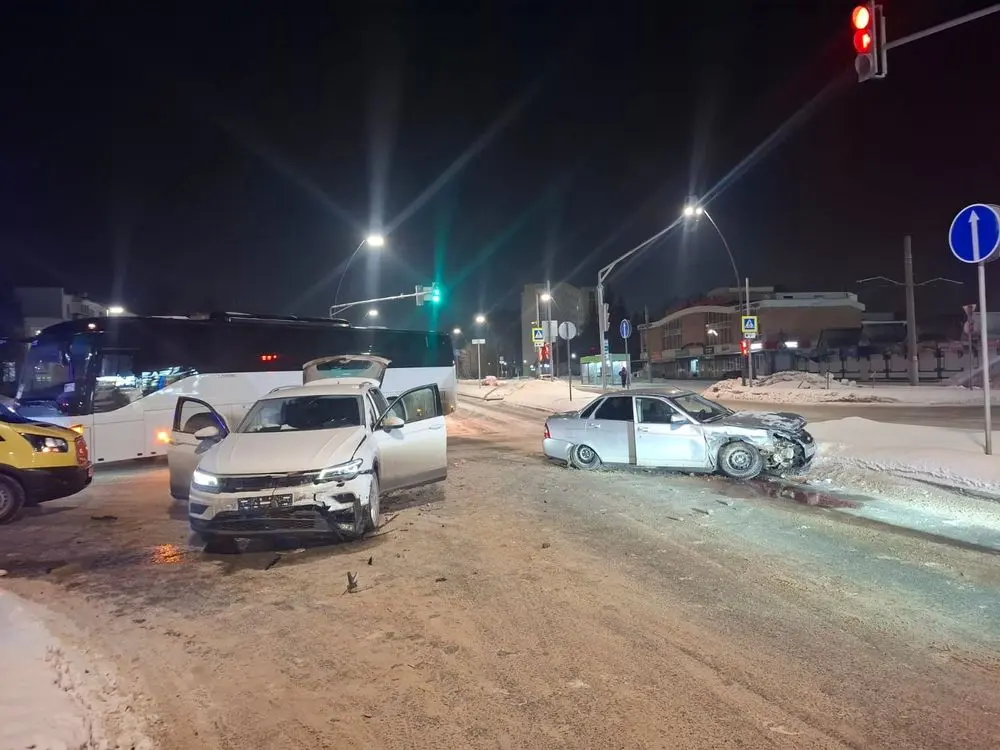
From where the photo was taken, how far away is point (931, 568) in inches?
255

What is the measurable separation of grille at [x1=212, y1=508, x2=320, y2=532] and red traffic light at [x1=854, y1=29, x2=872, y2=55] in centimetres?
949

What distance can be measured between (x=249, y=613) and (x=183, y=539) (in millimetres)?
3226

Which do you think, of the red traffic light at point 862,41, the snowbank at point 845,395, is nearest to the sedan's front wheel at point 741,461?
the red traffic light at point 862,41

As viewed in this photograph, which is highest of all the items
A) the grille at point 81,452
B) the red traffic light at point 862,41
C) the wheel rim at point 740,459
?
the red traffic light at point 862,41

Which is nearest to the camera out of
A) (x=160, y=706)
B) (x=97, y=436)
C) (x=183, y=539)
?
(x=160, y=706)

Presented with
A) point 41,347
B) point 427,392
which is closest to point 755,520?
point 427,392

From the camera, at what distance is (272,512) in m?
7.08

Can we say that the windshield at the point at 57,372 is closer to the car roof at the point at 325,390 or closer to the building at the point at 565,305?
the car roof at the point at 325,390

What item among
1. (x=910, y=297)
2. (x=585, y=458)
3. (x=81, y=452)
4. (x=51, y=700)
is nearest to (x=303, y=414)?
(x=81, y=452)

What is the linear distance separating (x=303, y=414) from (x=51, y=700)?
5280 mm

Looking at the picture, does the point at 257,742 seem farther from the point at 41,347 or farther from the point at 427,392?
the point at 41,347

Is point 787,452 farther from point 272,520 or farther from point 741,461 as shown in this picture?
point 272,520

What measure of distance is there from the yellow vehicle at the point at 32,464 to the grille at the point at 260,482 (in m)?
4.09

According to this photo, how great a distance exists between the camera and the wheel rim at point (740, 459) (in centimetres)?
1126
